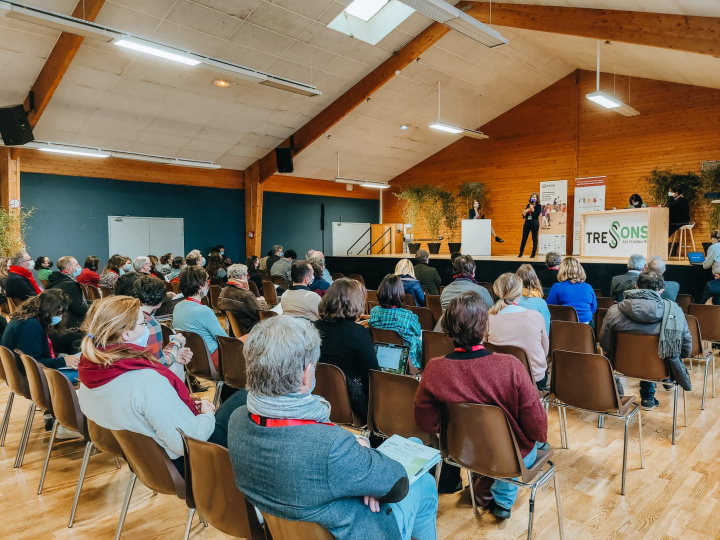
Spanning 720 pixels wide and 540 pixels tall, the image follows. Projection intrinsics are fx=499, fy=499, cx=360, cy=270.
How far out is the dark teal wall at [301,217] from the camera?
14.9 meters

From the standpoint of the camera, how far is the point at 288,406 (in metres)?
1.41

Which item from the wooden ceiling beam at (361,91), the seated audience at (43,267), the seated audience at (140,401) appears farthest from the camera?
the wooden ceiling beam at (361,91)

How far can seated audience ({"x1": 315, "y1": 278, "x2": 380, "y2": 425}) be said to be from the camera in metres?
2.83

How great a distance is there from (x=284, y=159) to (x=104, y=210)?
442 centimetres

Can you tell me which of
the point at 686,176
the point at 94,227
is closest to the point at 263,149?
the point at 94,227

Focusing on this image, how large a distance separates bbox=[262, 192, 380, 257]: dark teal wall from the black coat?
9132 millimetres

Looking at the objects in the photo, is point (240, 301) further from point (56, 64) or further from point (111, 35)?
point (56, 64)

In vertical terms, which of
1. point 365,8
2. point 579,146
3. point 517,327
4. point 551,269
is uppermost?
point 365,8

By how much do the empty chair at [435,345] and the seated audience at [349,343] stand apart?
96 centimetres

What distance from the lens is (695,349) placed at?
171 inches

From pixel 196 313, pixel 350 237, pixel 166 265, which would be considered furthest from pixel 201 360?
pixel 350 237

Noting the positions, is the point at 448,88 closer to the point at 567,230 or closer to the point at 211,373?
the point at 567,230

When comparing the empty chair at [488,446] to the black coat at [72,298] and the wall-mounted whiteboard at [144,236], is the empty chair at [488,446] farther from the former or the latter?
the wall-mounted whiteboard at [144,236]

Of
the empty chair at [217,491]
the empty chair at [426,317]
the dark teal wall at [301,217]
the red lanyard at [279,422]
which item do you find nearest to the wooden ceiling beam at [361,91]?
the dark teal wall at [301,217]
